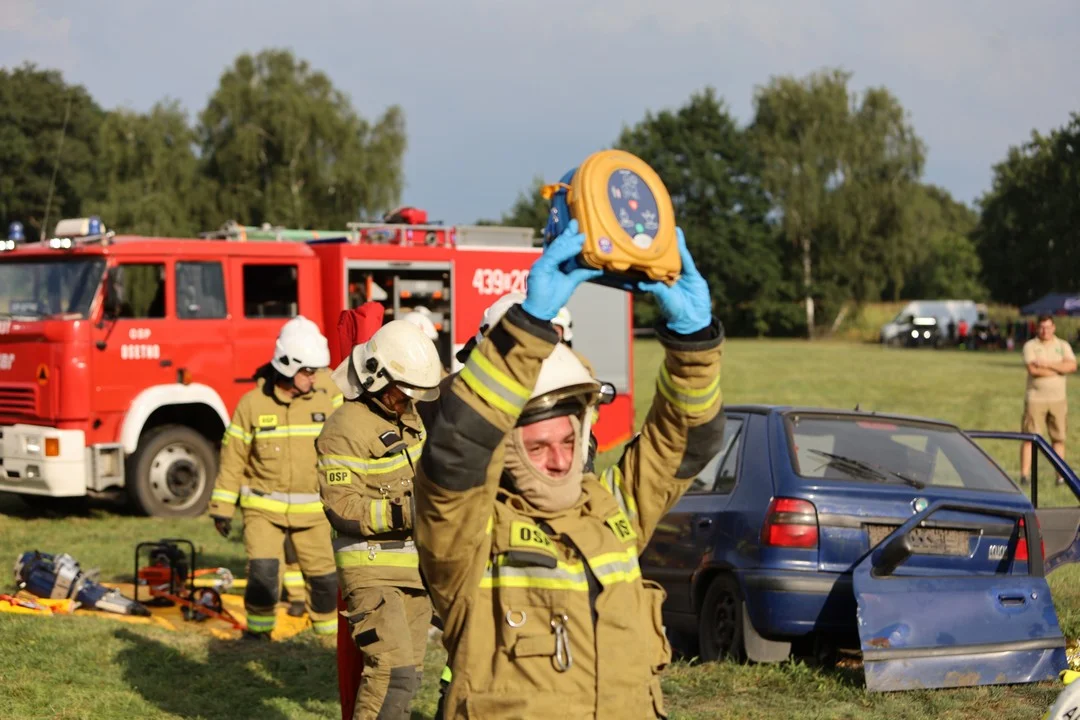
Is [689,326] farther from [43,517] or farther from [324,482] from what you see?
[43,517]

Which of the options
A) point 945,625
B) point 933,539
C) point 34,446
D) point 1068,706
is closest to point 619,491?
point 1068,706

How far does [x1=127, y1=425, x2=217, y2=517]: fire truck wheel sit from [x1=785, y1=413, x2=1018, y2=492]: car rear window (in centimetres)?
765

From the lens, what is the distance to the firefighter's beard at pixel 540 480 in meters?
2.82

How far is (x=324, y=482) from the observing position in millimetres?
5230

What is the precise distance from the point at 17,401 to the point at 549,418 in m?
11.5

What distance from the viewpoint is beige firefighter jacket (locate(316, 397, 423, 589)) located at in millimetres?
5059

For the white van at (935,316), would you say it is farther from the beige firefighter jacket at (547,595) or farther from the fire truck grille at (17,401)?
the beige firefighter jacket at (547,595)

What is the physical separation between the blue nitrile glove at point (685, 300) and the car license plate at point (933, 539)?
13.5 feet

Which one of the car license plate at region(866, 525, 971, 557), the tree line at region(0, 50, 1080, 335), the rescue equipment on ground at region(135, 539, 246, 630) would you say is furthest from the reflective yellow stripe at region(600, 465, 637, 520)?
the tree line at region(0, 50, 1080, 335)

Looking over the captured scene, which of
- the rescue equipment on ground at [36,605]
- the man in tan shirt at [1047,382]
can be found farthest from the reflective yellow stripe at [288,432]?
the man in tan shirt at [1047,382]

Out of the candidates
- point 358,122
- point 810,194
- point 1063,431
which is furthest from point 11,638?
point 810,194

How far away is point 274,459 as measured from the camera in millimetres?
7547

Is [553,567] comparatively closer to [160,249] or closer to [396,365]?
[396,365]

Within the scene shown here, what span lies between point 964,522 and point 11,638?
5646 millimetres
